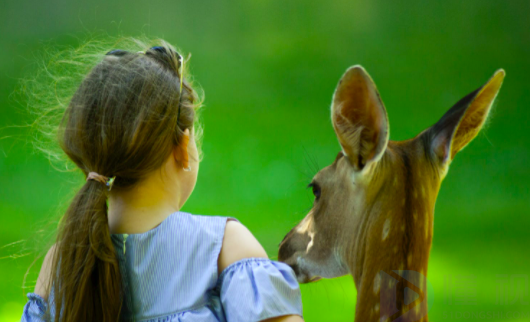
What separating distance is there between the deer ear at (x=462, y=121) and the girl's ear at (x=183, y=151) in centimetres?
42

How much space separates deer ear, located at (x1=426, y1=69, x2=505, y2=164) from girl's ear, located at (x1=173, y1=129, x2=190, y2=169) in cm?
42

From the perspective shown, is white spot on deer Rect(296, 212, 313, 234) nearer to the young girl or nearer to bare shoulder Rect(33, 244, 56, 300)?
the young girl

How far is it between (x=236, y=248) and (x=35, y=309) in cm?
36

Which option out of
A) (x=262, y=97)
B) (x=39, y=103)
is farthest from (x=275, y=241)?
(x=39, y=103)

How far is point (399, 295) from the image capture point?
81 cm

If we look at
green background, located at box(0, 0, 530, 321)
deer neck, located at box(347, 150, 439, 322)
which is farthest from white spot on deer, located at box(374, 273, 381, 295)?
green background, located at box(0, 0, 530, 321)

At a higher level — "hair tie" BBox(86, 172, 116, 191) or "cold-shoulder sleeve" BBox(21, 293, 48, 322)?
"hair tie" BBox(86, 172, 116, 191)

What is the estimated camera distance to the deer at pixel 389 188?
81 centimetres

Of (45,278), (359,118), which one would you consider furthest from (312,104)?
(45,278)

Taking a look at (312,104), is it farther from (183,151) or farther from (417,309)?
(417,309)

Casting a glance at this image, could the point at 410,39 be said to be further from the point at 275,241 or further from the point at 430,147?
the point at 430,147

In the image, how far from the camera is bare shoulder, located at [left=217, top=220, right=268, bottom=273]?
2.78ft

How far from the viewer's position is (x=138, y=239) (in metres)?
0.86

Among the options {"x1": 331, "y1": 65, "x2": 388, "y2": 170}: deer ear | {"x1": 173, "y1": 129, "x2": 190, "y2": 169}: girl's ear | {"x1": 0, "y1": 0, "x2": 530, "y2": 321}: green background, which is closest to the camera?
{"x1": 331, "y1": 65, "x2": 388, "y2": 170}: deer ear
